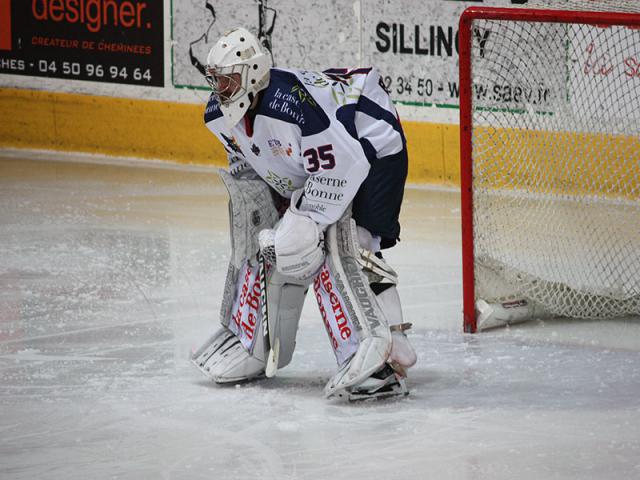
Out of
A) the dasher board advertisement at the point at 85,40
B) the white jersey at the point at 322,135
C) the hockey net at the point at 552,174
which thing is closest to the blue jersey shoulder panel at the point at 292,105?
the white jersey at the point at 322,135

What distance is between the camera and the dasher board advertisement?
30.0 feet

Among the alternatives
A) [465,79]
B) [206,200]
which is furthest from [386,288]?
[206,200]

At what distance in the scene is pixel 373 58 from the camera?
326 inches

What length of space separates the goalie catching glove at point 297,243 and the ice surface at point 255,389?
43 centimetres

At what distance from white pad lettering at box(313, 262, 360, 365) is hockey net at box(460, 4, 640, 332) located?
0.99 metres

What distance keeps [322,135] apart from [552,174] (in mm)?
1984

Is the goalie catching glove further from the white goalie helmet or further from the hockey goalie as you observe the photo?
the white goalie helmet

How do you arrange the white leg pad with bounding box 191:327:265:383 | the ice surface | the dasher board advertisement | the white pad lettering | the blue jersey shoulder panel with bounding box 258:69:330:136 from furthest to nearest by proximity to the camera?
the dasher board advertisement → the white leg pad with bounding box 191:327:265:383 → the white pad lettering → the blue jersey shoulder panel with bounding box 258:69:330:136 → the ice surface

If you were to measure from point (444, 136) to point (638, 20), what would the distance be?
3262 millimetres

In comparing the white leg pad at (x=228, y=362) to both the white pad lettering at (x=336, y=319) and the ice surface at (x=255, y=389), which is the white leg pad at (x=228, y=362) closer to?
the ice surface at (x=255, y=389)

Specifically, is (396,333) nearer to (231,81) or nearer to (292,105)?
(292,105)

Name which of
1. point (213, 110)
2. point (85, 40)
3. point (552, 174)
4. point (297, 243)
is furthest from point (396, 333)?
point (85, 40)

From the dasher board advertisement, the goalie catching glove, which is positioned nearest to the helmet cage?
the goalie catching glove

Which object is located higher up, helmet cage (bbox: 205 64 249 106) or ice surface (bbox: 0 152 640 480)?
helmet cage (bbox: 205 64 249 106)
